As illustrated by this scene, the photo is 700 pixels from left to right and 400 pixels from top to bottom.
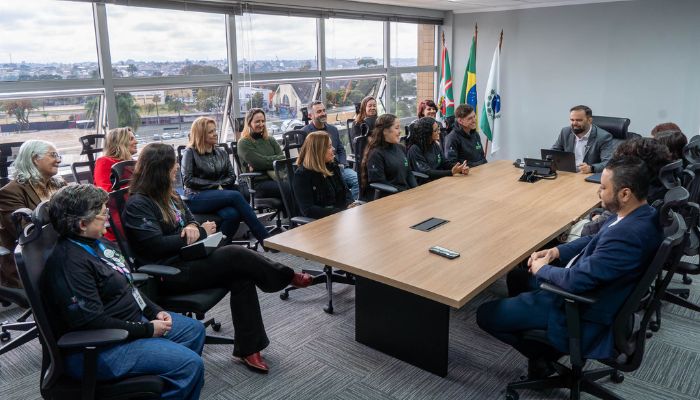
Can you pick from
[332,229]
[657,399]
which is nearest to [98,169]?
[332,229]

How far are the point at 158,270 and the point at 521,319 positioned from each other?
67.8 inches

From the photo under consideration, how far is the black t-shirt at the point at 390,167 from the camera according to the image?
420cm

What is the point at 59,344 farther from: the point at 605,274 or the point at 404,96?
the point at 404,96

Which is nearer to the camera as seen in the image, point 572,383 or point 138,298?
point 138,298

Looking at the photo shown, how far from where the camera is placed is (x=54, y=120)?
469cm

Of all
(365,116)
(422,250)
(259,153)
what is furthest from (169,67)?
(422,250)

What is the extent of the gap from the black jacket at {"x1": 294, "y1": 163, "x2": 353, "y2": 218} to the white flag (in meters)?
4.69

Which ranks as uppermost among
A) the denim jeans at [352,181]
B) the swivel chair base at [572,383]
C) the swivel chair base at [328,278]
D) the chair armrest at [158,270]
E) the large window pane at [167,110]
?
the large window pane at [167,110]

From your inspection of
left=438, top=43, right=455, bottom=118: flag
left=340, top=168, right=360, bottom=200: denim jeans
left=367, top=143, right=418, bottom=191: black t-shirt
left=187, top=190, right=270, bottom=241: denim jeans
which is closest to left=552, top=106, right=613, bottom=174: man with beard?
left=367, top=143, right=418, bottom=191: black t-shirt

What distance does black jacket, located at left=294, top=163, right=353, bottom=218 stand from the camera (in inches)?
145

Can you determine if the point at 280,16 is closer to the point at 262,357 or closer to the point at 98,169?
the point at 98,169

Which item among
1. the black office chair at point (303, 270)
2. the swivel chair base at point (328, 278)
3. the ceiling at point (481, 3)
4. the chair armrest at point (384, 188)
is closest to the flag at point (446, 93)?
the ceiling at point (481, 3)

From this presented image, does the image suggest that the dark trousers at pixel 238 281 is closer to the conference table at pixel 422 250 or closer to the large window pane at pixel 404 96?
the conference table at pixel 422 250

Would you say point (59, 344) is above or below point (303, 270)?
above
